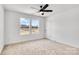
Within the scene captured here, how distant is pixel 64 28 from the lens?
174 cm

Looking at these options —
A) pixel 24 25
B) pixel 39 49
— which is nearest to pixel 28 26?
pixel 24 25

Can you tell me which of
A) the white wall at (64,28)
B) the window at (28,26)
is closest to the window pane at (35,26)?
the window at (28,26)

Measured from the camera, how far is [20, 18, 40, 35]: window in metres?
1.25

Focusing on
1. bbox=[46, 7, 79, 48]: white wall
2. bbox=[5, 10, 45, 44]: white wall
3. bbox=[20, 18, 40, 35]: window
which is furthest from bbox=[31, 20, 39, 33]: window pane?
bbox=[46, 7, 79, 48]: white wall

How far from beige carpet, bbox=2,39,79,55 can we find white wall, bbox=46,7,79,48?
8.1 inches

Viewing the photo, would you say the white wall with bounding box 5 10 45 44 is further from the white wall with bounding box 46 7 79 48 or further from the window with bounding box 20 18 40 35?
the white wall with bounding box 46 7 79 48

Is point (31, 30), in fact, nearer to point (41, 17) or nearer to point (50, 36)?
point (41, 17)

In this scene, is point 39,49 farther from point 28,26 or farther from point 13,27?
point 13,27

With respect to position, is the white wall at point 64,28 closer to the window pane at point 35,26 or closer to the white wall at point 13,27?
the window pane at point 35,26

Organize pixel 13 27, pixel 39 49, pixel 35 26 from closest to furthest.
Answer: pixel 13 27, pixel 39 49, pixel 35 26

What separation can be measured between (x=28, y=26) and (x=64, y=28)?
3.22ft

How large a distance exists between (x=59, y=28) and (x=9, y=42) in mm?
1237

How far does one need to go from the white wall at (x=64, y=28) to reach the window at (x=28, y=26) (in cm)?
27

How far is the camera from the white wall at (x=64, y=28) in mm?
1561
